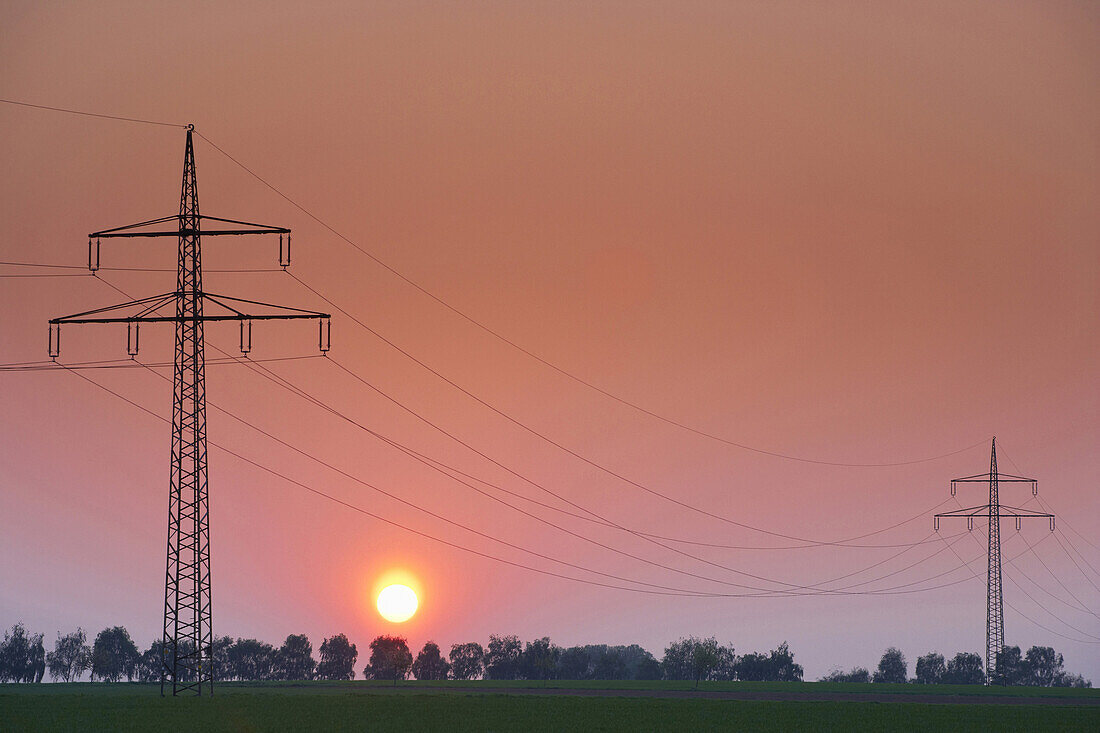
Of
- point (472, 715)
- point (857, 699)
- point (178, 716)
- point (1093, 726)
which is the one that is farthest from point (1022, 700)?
point (178, 716)

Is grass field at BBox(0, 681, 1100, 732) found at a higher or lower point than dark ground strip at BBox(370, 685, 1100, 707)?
higher

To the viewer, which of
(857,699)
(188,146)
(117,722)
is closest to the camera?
(117,722)

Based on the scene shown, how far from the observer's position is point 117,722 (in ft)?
222

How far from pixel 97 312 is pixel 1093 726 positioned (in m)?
65.5

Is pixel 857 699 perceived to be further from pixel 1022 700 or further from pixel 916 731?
pixel 916 731

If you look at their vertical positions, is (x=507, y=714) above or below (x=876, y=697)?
above

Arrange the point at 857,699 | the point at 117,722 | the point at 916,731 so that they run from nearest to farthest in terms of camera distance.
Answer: the point at 117,722 < the point at 916,731 < the point at 857,699

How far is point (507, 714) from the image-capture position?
82750mm

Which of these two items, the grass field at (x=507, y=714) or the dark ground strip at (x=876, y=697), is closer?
the grass field at (x=507, y=714)

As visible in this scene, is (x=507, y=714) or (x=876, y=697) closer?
(x=507, y=714)

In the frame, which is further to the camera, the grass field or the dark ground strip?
the dark ground strip

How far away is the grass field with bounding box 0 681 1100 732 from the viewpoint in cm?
7019

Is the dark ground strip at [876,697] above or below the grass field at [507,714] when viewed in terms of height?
below

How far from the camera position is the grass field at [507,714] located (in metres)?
70.2
